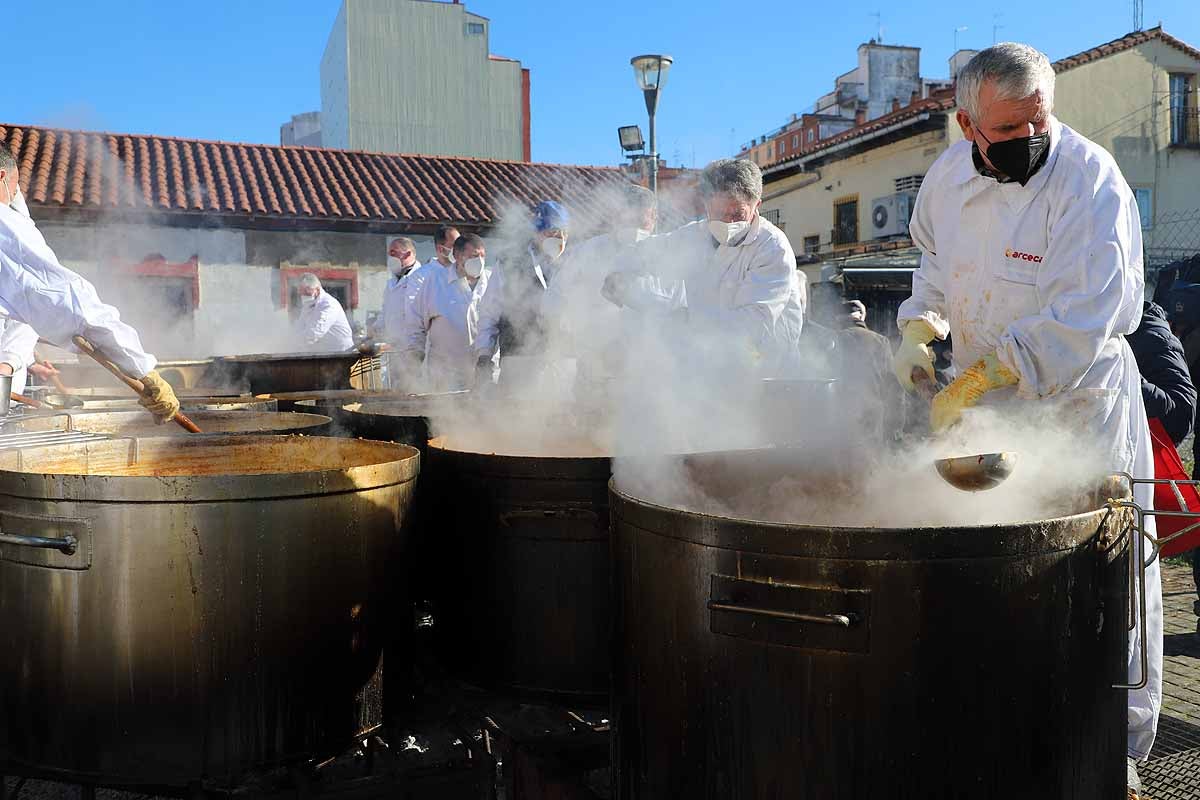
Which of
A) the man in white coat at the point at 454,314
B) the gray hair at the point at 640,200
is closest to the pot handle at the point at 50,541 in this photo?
the gray hair at the point at 640,200

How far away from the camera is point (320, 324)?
1085 centimetres

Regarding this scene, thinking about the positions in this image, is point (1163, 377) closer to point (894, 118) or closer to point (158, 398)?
point (158, 398)

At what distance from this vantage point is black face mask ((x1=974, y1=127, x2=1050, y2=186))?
2498mm

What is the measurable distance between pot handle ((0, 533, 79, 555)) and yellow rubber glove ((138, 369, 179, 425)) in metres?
1.26

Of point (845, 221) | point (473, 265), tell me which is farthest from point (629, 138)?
point (845, 221)

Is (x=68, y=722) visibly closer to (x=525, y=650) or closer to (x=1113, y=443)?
(x=525, y=650)

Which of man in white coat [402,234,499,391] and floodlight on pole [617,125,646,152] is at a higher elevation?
floodlight on pole [617,125,646,152]

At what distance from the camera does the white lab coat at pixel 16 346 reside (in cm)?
438

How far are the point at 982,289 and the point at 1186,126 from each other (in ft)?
98.2

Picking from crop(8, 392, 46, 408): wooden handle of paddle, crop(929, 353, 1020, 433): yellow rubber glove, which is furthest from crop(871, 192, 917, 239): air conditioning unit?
crop(929, 353, 1020, 433): yellow rubber glove

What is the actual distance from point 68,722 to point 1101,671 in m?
2.29

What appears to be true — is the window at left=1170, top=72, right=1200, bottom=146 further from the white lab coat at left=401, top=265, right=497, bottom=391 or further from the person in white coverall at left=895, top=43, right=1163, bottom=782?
the person in white coverall at left=895, top=43, right=1163, bottom=782

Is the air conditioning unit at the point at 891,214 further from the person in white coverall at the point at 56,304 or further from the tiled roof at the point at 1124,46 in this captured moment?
the person in white coverall at the point at 56,304

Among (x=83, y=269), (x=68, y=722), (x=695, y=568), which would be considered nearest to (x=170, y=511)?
(x=68, y=722)
